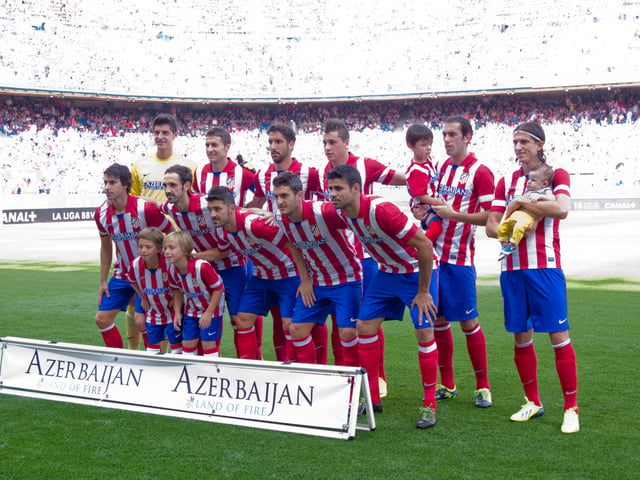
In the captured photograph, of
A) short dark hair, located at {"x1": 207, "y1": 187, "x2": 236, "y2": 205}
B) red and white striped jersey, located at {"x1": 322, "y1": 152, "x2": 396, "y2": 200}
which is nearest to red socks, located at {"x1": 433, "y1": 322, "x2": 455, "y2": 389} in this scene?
red and white striped jersey, located at {"x1": 322, "y1": 152, "x2": 396, "y2": 200}

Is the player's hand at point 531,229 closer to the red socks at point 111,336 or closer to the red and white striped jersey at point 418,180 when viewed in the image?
the red and white striped jersey at point 418,180

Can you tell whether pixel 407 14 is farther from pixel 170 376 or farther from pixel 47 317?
pixel 170 376

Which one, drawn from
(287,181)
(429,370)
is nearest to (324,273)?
(287,181)

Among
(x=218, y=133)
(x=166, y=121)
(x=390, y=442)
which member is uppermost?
(x=166, y=121)

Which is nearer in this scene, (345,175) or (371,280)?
(345,175)

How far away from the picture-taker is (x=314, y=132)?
42.8m

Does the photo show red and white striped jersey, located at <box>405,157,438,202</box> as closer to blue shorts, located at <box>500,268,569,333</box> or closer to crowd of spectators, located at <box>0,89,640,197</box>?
blue shorts, located at <box>500,268,569,333</box>

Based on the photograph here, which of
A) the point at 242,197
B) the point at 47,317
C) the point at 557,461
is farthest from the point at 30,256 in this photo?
the point at 557,461

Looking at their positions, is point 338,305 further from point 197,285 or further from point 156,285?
point 156,285

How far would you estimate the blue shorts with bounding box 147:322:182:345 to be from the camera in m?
5.87

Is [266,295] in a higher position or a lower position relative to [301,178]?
lower

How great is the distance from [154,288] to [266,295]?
956mm

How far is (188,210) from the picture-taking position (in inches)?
223

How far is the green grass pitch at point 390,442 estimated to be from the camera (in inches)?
149
